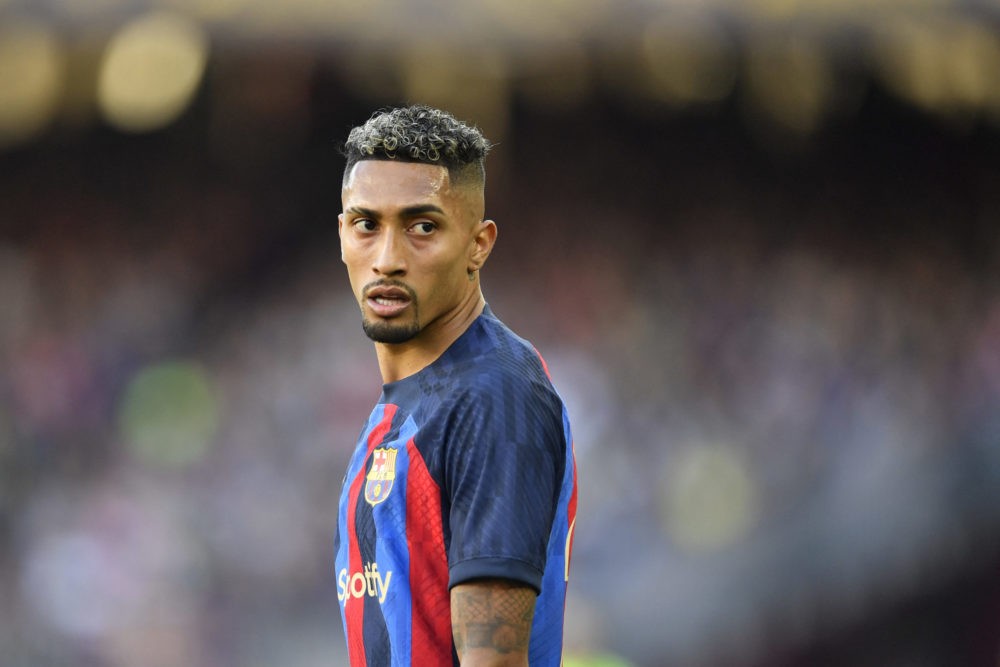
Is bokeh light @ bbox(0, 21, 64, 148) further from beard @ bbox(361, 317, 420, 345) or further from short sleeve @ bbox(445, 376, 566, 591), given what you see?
short sleeve @ bbox(445, 376, 566, 591)

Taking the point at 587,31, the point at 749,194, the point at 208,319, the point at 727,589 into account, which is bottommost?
the point at 727,589

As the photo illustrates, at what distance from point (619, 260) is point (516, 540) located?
6536 millimetres

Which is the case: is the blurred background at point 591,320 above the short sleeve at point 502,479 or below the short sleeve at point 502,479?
above

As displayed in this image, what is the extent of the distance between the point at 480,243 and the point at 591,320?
603 centimetres

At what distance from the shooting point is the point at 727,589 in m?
8.25

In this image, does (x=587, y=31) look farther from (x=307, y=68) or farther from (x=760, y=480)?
(x=760, y=480)

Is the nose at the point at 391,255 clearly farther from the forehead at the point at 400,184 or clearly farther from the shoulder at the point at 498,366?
the shoulder at the point at 498,366

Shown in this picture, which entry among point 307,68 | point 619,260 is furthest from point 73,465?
point 619,260

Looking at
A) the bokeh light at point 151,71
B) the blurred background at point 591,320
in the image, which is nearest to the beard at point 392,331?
the blurred background at point 591,320

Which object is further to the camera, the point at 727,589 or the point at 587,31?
the point at 727,589

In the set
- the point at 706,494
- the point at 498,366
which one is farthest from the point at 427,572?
the point at 706,494

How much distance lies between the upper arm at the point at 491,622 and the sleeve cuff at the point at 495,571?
0.03 feet

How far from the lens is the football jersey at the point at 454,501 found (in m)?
2.12

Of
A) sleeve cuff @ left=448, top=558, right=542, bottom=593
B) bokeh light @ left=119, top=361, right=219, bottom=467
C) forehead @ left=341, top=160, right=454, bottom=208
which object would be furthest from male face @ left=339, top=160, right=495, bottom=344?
bokeh light @ left=119, top=361, right=219, bottom=467
